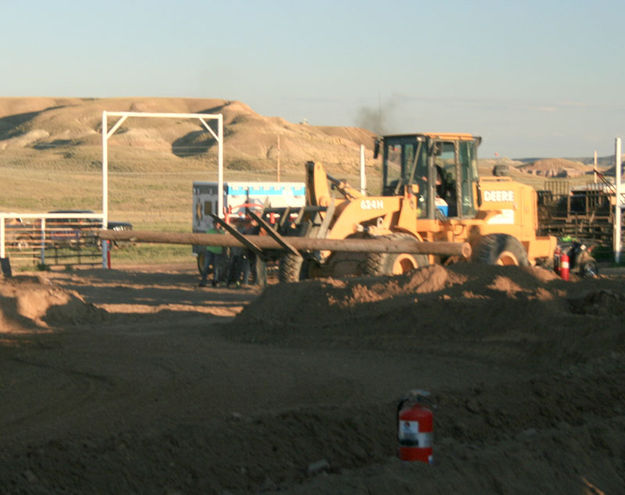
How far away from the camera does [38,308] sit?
50.0ft

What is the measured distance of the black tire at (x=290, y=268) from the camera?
1770 centimetres

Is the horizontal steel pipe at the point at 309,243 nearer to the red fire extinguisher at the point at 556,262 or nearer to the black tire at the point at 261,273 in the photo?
the black tire at the point at 261,273

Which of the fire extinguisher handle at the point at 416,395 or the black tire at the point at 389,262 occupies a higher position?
the black tire at the point at 389,262

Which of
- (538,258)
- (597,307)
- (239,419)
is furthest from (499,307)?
(538,258)

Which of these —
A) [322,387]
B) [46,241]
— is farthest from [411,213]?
[46,241]

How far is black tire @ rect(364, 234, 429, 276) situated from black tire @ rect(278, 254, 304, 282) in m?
1.28

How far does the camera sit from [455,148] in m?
19.2

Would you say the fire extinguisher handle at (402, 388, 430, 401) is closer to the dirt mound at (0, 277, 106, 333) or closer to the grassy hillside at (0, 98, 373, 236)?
the dirt mound at (0, 277, 106, 333)

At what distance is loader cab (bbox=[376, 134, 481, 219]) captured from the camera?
1889cm

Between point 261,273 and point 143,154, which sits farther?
point 143,154

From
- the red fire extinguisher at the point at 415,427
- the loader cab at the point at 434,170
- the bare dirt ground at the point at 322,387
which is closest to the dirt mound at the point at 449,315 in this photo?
the bare dirt ground at the point at 322,387

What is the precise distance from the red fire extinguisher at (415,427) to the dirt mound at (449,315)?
224 inches

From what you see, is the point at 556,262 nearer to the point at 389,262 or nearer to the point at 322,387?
the point at 389,262

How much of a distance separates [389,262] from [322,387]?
306 inches
